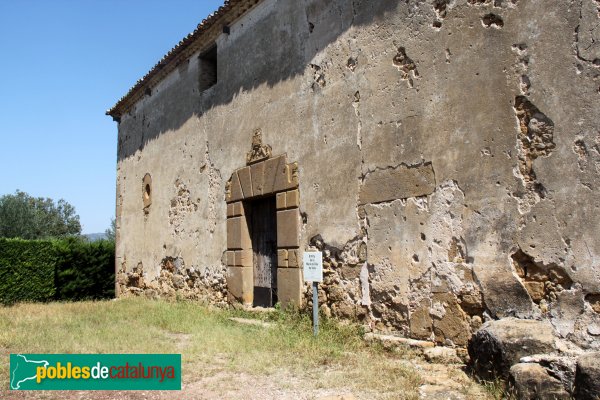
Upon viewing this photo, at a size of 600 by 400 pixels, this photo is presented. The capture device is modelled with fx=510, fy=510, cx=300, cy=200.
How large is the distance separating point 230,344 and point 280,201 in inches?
85.9

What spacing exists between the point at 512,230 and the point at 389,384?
5.32 feet

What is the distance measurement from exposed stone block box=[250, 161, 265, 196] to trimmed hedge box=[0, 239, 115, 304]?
680cm

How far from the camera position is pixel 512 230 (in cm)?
423

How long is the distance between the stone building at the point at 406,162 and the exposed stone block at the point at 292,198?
0.02m

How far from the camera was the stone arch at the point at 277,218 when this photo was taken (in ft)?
21.2

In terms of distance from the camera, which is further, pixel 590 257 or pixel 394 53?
pixel 394 53

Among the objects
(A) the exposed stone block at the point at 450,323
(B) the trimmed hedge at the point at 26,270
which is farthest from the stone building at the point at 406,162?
(B) the trimmed hedge at the point at 26,270

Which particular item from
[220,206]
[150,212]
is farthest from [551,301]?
[150,212]

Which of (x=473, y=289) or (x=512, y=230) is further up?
(x=512, y=230)

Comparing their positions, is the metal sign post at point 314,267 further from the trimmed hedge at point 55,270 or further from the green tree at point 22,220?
the green tree at point 22,220

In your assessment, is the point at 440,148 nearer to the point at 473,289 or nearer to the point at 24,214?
the point at 473,289

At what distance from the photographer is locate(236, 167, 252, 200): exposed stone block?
7.30 m

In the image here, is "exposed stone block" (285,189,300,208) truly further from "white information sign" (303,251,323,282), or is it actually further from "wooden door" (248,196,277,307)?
"white information sign" (303,251,323,282)

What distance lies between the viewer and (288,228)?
257 inches
